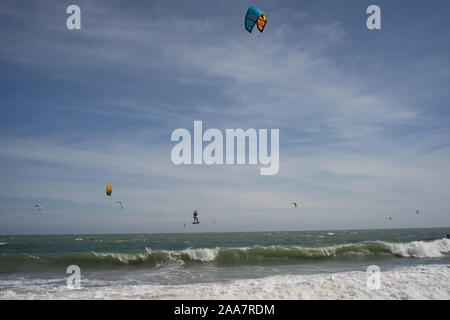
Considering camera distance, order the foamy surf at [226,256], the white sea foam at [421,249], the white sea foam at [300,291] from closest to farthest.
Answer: the white sea foam at [300,291], the foamy surf at [226,256], the white sea foam at [421,249]

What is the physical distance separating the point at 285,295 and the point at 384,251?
1791 centimetres

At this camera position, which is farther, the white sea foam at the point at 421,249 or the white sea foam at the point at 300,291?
the white sea foam at the point at 421,249

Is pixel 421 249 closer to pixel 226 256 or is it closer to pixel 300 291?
pixel 226 256

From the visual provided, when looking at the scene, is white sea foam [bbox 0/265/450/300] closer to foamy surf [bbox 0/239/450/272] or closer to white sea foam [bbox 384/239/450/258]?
foamy surf [bbox 0/239/450/272]

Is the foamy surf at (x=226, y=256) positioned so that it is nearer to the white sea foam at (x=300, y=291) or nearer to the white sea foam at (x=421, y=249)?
the white sea foam at (x=421, y=249)

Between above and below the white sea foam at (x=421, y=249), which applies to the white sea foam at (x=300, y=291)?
above

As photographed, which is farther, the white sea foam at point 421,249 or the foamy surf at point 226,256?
the white sea foam at point 421,249

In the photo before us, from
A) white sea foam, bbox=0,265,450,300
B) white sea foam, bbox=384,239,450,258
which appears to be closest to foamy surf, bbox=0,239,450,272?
white sea foam, bbox=384,239,450,258

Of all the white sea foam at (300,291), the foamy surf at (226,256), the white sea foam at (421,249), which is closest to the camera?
the white sea foam at (300,291)

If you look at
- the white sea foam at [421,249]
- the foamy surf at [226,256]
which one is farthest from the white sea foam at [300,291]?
the white sea foam at [421,249]

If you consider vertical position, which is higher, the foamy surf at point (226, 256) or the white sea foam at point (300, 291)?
the white sea foam at point (300, 291)

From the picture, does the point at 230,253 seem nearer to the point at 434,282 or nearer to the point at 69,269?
the point at 69,269
